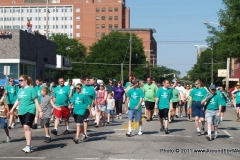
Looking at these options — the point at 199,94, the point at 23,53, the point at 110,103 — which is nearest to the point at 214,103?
the point at 199,94

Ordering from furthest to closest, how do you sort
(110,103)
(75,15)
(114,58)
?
(75,15), (114,58), (110,103)

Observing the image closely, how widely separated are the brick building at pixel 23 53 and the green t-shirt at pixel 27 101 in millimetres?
27703

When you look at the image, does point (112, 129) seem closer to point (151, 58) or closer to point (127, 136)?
point (127, 136)

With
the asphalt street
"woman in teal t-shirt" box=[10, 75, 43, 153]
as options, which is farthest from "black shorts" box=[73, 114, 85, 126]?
"woman in teal t-shirt" box=[10, 75, 43, 153]

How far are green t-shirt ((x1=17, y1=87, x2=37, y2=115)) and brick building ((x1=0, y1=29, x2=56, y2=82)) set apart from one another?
27.7 metres

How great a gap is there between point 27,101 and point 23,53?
2909 cm

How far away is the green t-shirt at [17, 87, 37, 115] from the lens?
11.9m

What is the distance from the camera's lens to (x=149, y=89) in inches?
845

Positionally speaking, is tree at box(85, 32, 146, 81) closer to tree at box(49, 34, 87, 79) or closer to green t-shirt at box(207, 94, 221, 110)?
tree at box(49, 34, 87, 79)

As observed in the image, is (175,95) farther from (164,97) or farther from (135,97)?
(135,97)

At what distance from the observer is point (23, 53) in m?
40.3

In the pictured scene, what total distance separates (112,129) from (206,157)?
672cm

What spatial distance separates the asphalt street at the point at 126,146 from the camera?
11344 millimetres

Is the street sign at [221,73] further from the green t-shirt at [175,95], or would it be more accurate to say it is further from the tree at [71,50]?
the green t-shirt at [175,95]
